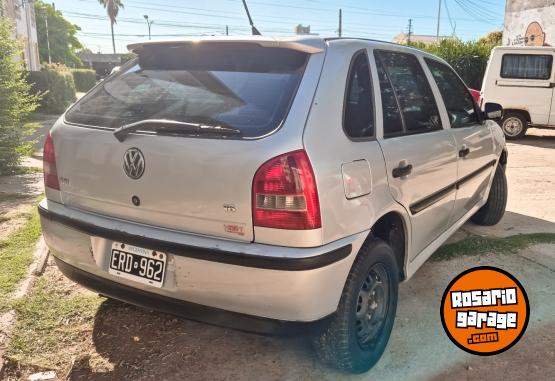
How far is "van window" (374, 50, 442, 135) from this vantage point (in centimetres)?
284

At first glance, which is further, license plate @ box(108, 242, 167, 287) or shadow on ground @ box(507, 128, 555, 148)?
shadow on ground @ box(507, 128, 555, 148)

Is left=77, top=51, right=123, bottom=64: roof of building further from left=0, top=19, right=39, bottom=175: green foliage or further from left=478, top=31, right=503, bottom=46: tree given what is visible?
left=0, top=19, right=39, bottom=175: green foliage

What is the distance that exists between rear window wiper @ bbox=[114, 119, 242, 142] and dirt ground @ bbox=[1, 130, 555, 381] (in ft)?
3.13

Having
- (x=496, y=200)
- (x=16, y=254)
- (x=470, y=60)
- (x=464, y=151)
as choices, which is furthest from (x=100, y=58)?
(x=464, y=151)

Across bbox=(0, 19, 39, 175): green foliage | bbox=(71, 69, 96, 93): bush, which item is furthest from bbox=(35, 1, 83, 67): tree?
bbox=(0, 19, 39, 175): green foliage

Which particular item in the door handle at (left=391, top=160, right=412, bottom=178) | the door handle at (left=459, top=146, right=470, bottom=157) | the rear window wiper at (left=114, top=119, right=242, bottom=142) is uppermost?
the rear window wiper at (left=114, top=119, right=242, bottom=142)

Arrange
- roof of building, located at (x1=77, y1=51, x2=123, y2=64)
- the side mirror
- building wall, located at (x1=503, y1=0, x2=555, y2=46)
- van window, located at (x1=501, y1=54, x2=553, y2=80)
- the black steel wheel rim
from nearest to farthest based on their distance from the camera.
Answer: the black steel wheel rim < the side mirror < van window, located at (x1=501, y1=54, x2=553, y2=80) < building wall, located at (x1=503, y1=0, x2=555, y2=46) < roof of building, located at (x1=77, y1=51, x2=123, y2=64)

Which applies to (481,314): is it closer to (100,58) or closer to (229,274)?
(229,274)

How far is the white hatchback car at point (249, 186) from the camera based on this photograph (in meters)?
2.04

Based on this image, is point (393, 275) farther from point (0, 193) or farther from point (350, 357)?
point (0, 193)

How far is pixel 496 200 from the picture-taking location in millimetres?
4973

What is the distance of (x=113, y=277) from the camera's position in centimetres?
239

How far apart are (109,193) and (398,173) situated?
1468 mm

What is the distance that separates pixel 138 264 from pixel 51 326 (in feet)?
3.68
